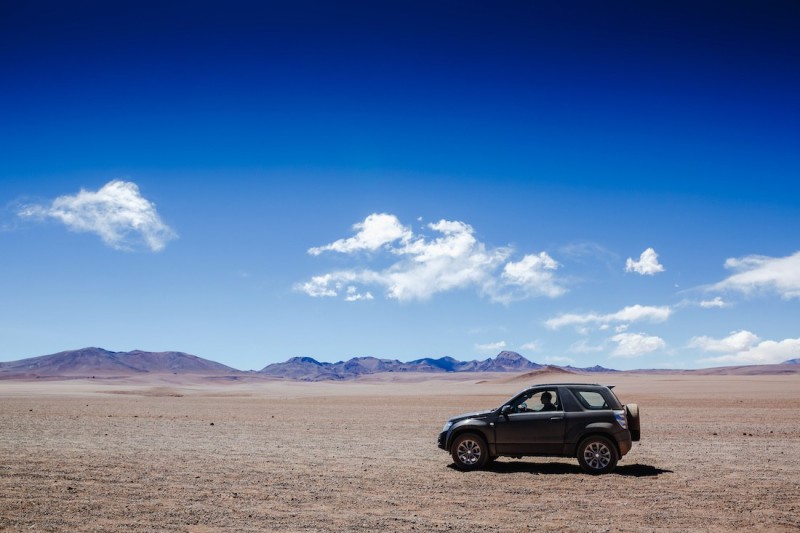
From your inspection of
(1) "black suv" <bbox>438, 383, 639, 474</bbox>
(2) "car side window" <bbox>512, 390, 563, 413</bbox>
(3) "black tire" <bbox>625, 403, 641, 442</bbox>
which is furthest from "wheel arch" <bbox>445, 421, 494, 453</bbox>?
(3) "black tire" <bbox>625, 403, 641, 442</bbox>

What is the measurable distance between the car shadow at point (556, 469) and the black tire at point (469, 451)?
34 cm

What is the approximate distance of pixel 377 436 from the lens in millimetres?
23203

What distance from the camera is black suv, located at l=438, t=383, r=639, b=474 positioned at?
557 inches

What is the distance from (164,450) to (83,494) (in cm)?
692

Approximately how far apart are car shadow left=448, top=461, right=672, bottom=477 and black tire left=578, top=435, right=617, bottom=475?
0.83 feet

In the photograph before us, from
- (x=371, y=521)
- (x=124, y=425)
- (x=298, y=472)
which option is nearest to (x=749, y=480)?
Answer: (x=371, y=521)

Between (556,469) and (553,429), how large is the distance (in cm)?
120

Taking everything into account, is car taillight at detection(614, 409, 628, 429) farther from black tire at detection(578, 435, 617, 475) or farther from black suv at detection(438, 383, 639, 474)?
black tire at detection(578, 435, 617, 475)

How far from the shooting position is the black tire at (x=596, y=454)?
14.1 metres

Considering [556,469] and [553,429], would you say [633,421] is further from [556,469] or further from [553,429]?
[556,469]

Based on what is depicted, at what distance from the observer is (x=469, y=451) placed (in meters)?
14.8

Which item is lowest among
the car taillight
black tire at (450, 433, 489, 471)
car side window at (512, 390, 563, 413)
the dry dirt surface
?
the dry dirt surface

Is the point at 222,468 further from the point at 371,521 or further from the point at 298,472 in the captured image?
the point at 371,521

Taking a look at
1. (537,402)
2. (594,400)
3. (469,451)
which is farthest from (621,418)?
(469,451)
